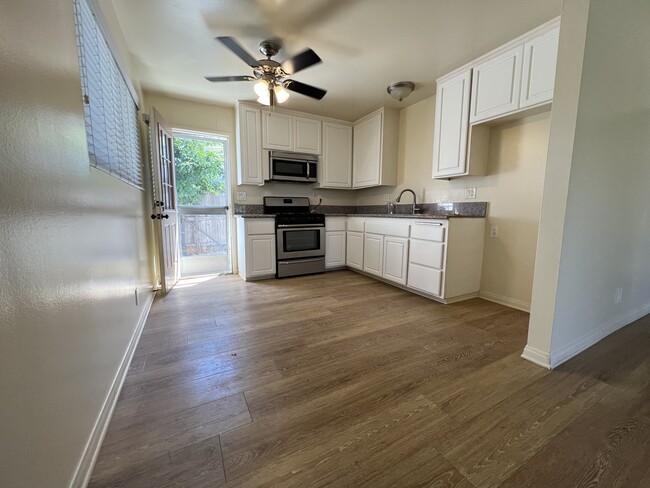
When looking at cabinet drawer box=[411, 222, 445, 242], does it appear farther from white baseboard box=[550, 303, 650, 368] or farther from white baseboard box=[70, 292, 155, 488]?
white baseboard box=[70, 292, 155, 488]

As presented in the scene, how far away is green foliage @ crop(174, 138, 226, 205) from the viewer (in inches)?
148

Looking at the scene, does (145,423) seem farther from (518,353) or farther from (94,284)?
(518,353)

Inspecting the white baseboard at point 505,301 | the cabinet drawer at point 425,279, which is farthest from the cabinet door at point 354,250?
the white baseboard at point 505,301

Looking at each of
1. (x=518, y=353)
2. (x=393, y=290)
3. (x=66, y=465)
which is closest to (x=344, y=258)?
(x=393, y=290)

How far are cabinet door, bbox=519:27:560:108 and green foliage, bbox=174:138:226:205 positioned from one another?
3610mm

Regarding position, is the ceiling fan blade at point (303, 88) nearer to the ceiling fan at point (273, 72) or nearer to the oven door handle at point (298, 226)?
the ceiling fan at point (273, 72)

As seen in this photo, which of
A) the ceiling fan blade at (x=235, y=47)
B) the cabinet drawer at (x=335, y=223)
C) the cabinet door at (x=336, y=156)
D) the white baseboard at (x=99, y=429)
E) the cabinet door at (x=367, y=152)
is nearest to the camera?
the white baseboard at (x=99, y=429)

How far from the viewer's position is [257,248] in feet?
11.6

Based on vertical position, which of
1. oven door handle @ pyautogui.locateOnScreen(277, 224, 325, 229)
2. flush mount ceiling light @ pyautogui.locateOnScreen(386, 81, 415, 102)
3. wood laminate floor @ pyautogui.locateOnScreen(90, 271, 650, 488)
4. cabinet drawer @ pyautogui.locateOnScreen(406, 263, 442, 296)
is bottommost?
wood laminate floor @ pyautogui.locateOnScreen(90, 271, 650, 488)

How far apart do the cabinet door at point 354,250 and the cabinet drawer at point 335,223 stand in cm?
18

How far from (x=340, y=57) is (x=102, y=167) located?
2213mm

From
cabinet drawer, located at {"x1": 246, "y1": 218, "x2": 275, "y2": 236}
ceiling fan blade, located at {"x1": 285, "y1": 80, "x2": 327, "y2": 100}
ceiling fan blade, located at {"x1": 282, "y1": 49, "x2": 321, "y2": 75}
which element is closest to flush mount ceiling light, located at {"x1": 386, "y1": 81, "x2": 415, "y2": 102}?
ceiling fan blade, located at {"x1": 285, "y1": 80, "x2": 327, "y2": 100}

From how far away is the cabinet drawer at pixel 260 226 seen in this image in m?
3.47

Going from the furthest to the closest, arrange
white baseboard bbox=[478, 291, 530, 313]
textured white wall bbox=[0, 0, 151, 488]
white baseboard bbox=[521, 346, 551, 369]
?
white baseboard bbox=[478, 291, 530, 313] → white baseboard bbox=[521, 346, 551, 369] → textured white wall bbox=[0, 0, 151, 488]
